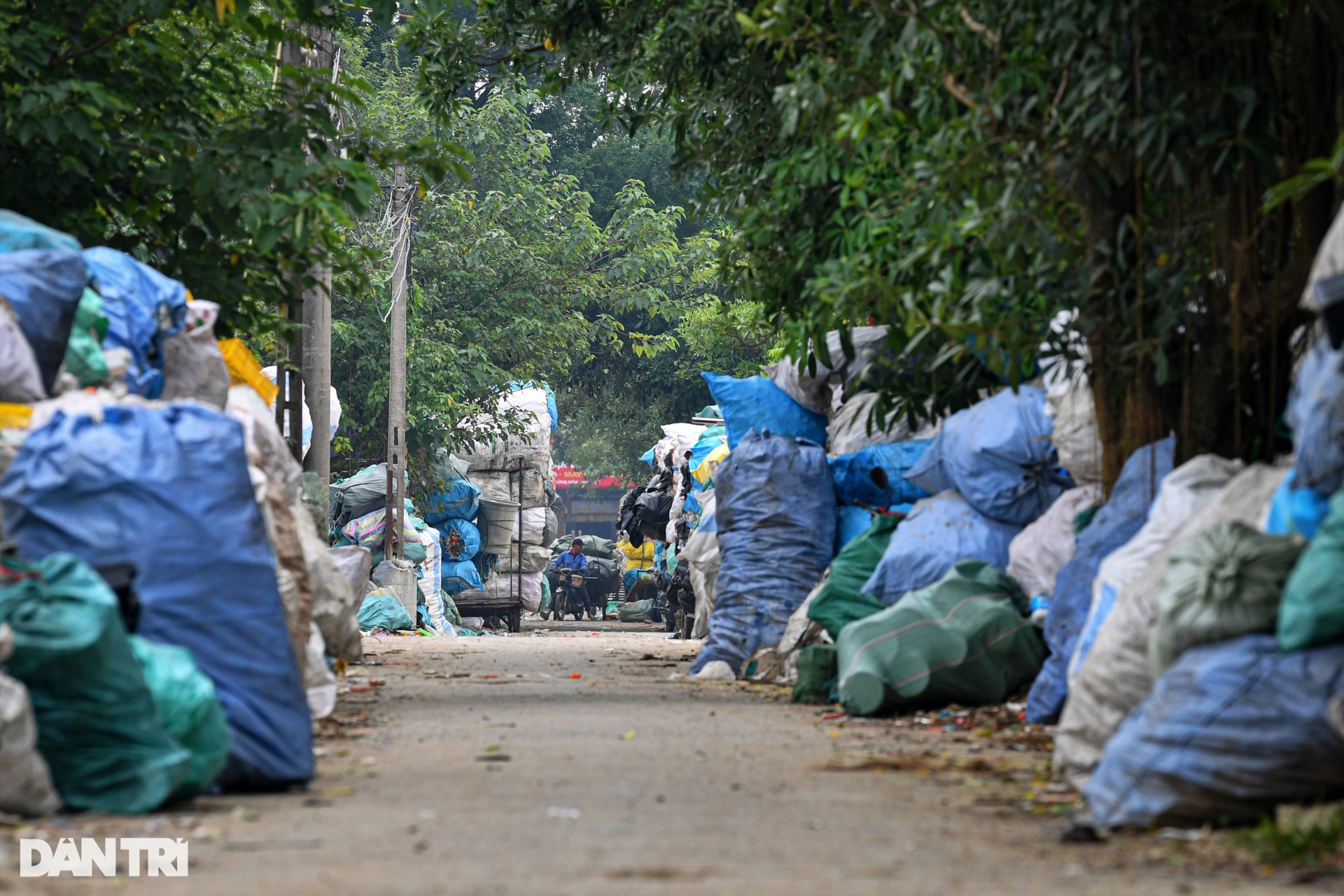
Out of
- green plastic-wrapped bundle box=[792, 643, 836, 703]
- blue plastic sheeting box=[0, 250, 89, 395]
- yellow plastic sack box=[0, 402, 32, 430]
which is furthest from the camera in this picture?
green plastic-wrapped bundle box=[792, 643, 836, 703]

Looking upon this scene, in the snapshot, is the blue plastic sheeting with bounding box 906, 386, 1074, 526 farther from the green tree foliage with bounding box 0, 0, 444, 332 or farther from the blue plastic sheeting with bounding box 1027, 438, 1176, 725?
the green tree foliage with bounding box 0, 0, 444, 332

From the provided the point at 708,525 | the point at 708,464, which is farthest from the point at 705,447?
the point at 708,525

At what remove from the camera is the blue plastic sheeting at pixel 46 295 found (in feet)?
16.3

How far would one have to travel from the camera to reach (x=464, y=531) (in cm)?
2372

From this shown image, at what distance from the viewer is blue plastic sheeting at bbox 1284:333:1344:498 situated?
148 inches

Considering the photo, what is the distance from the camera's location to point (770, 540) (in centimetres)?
895

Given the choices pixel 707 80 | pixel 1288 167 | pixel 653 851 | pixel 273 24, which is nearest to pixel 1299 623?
pixel 653 851

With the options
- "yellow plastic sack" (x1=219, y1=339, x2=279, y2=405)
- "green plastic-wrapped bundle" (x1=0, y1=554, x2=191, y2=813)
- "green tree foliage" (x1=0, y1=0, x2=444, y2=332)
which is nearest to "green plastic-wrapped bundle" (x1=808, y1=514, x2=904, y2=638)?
"green tree foliage" (x1=0, y1=0, x2=444, y2=332)

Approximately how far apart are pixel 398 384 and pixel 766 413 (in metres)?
9.05

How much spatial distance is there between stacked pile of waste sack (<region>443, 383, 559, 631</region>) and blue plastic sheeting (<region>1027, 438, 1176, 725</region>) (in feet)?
57.9

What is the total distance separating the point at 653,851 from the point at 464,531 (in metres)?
20.4

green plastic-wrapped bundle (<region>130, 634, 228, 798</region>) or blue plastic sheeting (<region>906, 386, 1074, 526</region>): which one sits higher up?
blue plastic sheeting (<region>906, 386, 1074, 526</region>)

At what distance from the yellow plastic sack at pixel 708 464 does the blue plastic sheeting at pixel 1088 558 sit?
7.93 meters

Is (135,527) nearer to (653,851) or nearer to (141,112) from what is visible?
(653,851)
